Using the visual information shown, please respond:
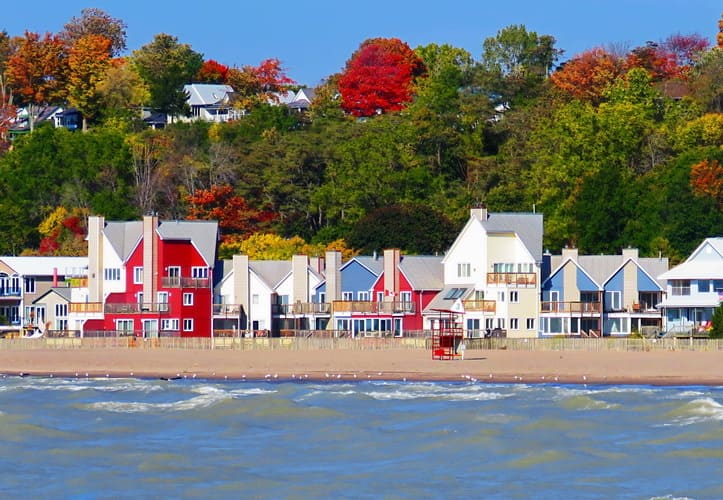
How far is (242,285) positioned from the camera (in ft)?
248

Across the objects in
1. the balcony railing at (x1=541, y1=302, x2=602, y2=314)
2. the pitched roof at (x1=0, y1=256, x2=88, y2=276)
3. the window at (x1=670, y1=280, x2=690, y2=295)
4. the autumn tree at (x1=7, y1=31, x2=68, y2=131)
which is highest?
the autumn tree at (x1=7, y1=31, x2=68, y2=131)

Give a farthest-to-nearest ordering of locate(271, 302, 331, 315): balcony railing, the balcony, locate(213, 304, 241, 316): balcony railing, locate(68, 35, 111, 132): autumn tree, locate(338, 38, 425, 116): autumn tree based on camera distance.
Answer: locate(68, 35, 111, 132): autumn tree
locate(338, 38, 425, 116): autumn tree
locate(271, 302, 331, 315): balcony railing
locate(213, 304, 241, 316): balcony railing
the balcony

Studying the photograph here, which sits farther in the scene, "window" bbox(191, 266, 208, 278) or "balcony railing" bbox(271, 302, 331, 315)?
"balcony railing" bbox(271, 302, 331, 315)

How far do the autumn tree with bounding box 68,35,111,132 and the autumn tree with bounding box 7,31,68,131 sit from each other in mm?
1108

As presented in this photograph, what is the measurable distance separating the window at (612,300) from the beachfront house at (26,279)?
82.6 feet

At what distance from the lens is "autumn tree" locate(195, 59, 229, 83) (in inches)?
5069

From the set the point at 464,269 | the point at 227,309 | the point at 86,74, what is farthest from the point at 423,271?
the point at 86,74

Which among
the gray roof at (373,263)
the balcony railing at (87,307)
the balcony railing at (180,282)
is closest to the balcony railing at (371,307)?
the gray roof at (373,263)

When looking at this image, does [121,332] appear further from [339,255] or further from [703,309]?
[703,309]

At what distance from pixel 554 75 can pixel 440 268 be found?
110 feet

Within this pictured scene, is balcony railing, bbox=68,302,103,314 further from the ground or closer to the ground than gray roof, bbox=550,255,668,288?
closer to the ground

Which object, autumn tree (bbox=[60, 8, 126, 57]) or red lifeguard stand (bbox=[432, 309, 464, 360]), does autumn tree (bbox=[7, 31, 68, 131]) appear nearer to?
autumn tree (bbox=[60, 8, 126, 57])

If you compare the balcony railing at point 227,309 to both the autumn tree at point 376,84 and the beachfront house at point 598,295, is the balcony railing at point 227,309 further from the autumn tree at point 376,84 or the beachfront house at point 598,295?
the autumn tree at point 376,84

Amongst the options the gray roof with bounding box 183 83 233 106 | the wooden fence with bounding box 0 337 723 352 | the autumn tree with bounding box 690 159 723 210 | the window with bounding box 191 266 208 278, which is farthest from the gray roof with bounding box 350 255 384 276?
the gray roof with bounding box 183 83 233 106
